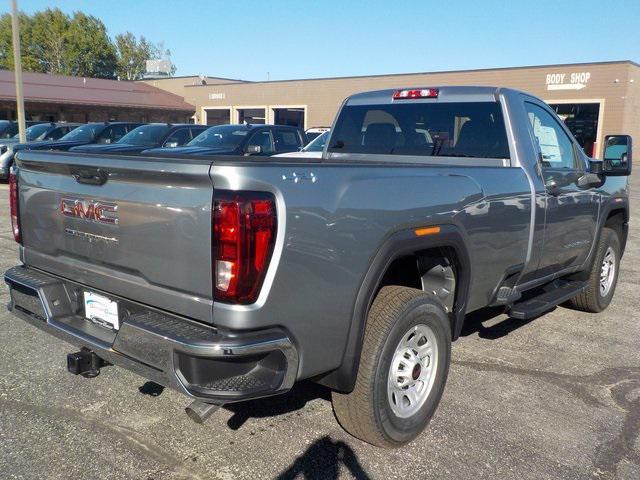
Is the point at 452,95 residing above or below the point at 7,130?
above

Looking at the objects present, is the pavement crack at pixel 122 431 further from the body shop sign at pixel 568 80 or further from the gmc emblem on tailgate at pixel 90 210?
the body shop sign at pixel 568 80

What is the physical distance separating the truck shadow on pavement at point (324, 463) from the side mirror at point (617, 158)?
3506 mm

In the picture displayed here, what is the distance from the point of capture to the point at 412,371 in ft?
11.1

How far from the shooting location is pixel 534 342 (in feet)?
17.0

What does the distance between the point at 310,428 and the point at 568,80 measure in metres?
33.7

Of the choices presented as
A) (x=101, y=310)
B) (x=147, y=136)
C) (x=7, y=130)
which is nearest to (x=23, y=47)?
(x=7, y=130)

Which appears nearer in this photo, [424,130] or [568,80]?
[424,130]

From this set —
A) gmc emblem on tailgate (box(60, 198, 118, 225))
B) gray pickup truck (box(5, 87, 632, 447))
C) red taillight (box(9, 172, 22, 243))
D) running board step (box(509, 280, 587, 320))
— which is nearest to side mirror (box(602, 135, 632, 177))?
gray pickup truck (box(5, 87, 632, 447))

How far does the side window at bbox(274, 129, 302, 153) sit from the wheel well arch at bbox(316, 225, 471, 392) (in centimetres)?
1006

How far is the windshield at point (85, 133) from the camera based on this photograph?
53.3ft

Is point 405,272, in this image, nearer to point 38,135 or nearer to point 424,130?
point 424,130

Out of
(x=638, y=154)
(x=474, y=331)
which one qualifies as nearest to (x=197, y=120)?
(x=638, y=154)

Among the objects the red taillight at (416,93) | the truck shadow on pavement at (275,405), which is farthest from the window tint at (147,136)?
the truck shadow on pavement at (275,405)

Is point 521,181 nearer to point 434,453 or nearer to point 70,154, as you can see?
point 434,453
